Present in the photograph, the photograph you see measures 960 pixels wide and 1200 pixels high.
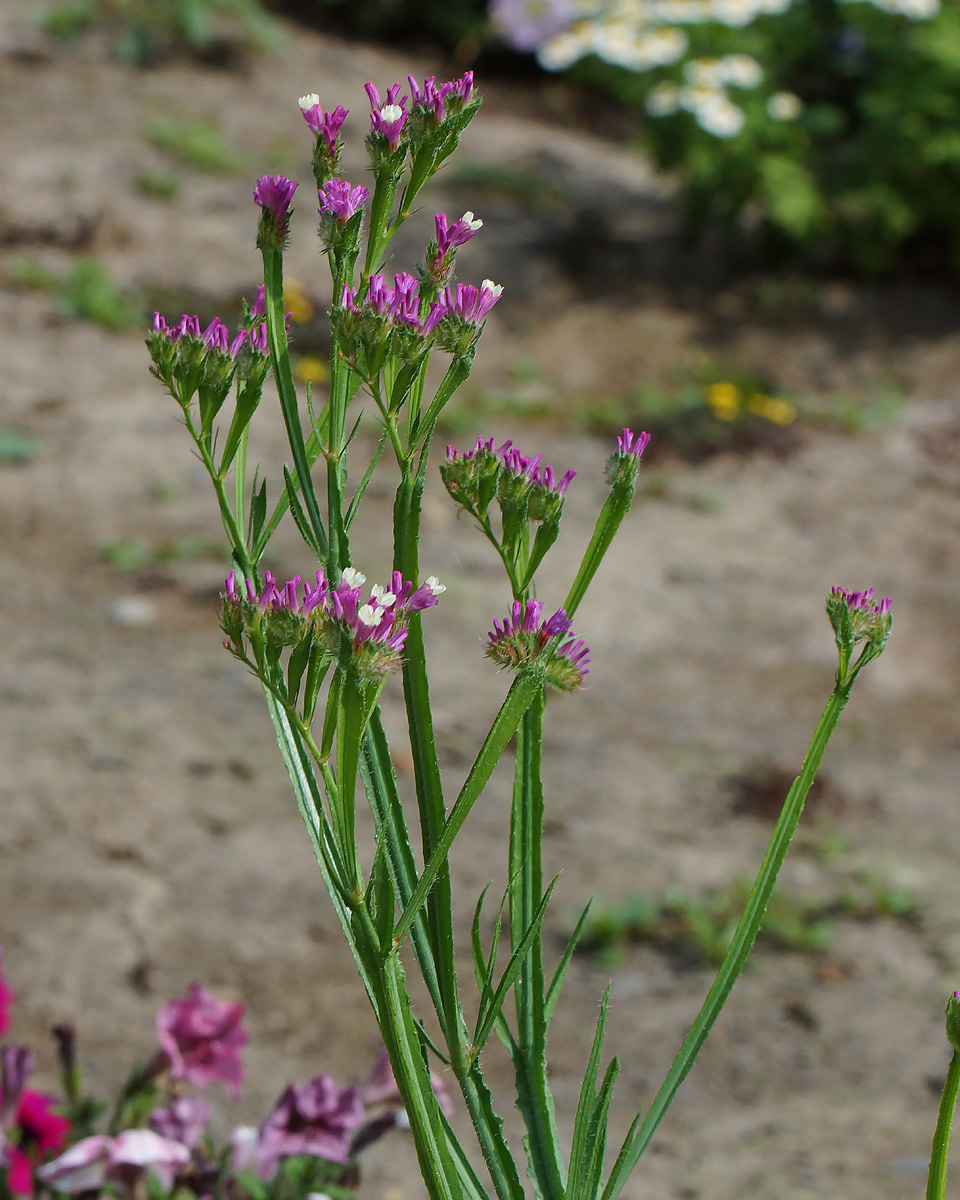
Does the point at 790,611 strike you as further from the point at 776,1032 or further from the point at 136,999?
the point at 136,999

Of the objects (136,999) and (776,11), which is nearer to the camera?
(136,999)

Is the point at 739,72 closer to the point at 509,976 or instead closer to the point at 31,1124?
the point at 31,1124

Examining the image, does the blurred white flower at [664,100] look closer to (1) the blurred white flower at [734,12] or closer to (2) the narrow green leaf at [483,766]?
(1) the blurred white flower at [734,12]

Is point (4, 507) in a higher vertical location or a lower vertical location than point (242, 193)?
lower

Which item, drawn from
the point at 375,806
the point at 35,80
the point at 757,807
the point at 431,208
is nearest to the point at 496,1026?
the point at 375,806

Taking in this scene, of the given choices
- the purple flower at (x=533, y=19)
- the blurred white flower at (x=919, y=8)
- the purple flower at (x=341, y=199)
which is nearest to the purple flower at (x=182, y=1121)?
the purple flower at (x=341, y=199)

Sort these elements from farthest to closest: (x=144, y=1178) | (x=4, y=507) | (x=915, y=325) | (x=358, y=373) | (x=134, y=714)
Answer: (x=915, y=325)
(x=4, y=507)
(x=134, y=714)
(x=144, y=1178)
(x=358, y=373)

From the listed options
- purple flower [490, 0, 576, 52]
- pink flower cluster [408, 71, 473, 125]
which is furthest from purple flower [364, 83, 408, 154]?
purple flower [490, 0, 576, 52]
